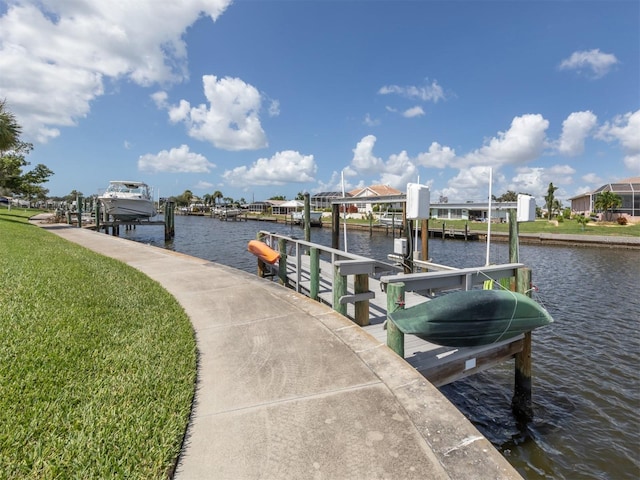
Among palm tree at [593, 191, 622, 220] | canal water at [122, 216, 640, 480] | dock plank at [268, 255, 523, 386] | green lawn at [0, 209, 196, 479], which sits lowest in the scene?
canal water at [122, 216, 640, 480]

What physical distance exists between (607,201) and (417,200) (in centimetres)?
4681

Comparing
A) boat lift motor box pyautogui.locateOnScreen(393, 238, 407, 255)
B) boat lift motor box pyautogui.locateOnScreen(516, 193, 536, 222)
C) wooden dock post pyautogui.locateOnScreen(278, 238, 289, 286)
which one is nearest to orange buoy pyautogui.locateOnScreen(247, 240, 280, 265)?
wooden dock post pyautogui.locateOnScreen(278, 238, 289, 286)

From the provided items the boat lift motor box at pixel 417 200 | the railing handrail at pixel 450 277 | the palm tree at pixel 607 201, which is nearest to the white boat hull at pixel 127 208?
the boat lift motor box at pixel 417 200

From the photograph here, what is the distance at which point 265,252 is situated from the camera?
10859mm

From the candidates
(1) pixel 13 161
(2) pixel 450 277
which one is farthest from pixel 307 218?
(1) pixel 13 161

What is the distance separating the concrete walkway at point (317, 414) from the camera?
230cm

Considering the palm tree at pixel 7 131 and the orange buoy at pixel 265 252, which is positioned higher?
the palm tree at pixel 7 131

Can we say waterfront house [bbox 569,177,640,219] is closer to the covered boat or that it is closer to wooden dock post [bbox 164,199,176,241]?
the covered boat

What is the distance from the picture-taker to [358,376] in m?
3.48

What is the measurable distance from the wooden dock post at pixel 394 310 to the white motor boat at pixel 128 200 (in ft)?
106

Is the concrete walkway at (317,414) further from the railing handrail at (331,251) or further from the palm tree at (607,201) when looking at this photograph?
the palm tree at (607,201)

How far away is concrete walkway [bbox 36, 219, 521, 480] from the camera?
7.54ft

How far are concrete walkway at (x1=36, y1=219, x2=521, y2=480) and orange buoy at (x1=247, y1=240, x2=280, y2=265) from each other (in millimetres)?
5288

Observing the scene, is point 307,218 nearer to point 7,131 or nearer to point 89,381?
point 89,381
